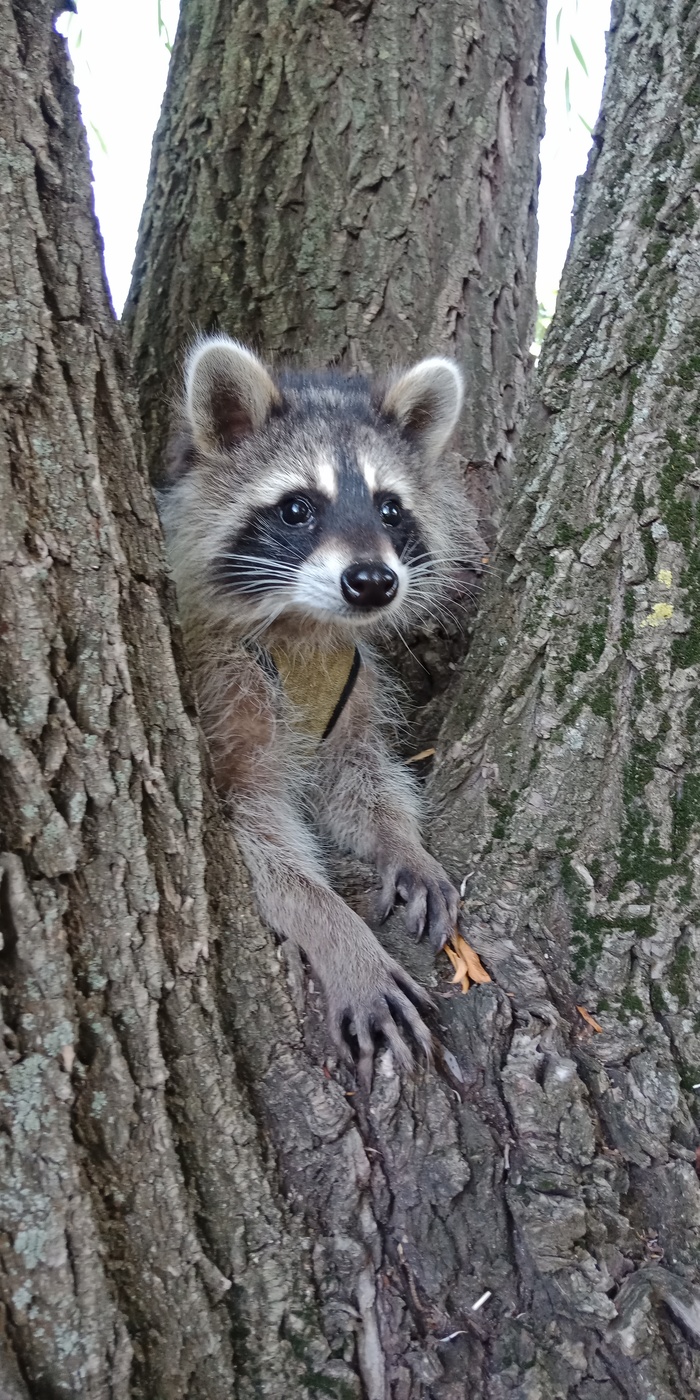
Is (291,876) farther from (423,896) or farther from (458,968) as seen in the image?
(458,968)

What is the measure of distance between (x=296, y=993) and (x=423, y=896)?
1.65ft

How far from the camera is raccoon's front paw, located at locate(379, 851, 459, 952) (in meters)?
2.19

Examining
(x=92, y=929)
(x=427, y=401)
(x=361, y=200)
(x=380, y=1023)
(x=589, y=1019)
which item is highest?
(x=361, y=200)

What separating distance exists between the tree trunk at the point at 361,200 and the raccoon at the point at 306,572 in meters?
0.24

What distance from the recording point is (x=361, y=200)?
10.6 ft

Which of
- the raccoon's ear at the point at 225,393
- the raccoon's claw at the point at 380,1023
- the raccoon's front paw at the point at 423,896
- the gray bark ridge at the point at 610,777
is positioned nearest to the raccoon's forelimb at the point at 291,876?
the raccoon's claw at the point at 380,1023

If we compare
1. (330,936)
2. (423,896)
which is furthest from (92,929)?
(423,896)

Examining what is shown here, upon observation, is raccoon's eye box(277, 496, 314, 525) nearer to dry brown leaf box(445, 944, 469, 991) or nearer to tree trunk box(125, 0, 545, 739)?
tree trunk box(125, 0, 545, 739)

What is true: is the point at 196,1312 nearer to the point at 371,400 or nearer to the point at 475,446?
the point at 371,400

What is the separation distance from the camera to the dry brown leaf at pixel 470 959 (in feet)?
6.72

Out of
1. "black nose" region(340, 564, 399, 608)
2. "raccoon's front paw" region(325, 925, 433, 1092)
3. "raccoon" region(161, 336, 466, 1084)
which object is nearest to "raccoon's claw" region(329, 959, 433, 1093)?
"raccoon's front paw" region(325, 925, 433, 1092)

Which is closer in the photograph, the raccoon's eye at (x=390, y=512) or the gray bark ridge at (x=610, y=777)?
the gray bark ridge at (x=610, y=777)

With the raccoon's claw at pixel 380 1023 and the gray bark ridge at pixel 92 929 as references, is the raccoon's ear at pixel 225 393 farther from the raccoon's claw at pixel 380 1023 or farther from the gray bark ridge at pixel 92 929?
the raccoon's claw at pixel 380 1023

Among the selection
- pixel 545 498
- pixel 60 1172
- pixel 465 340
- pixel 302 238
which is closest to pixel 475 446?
Result: pixel 465 340
